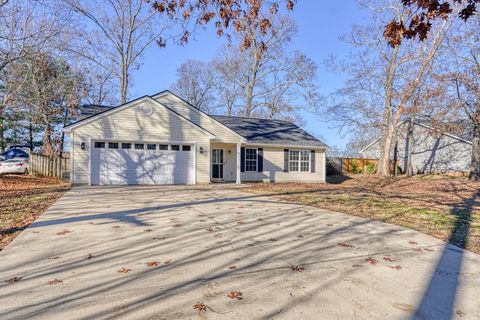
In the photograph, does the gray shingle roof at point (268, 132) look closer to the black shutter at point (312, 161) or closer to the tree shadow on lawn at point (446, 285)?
the black shutter at point (312, 161)

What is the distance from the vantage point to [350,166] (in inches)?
1153

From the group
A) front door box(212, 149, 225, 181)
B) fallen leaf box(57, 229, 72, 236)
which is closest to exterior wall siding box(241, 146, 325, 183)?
front door box(212, 149, 225, 181)

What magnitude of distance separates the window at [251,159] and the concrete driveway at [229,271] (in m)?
12.2

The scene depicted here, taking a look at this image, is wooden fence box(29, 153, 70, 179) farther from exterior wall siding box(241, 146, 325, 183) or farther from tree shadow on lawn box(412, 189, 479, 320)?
tree shadow on lawn box(412, 189, 479, 320)

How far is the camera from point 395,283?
383 centimetres

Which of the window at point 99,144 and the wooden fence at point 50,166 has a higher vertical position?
the window at point 99,144

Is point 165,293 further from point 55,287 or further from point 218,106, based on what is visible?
point 218,106

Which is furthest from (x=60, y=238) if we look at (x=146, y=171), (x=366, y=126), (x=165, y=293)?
(x=366, y=126)

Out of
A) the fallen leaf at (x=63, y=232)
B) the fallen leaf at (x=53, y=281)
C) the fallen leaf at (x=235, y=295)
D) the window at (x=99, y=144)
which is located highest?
the window at (x=99, y=144)

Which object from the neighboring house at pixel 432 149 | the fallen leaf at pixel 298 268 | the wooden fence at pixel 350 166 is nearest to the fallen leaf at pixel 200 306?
the fallen leaf at pixel 298 268

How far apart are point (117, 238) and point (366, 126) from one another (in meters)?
24.5

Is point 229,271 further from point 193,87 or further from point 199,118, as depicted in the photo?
point 193,87

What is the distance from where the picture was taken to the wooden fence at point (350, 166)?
2766cm

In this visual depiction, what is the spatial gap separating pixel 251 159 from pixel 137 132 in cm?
672
